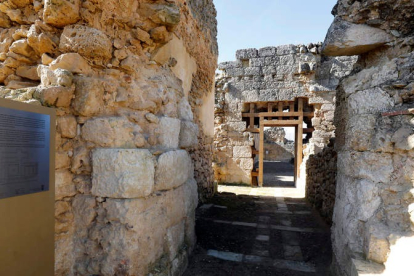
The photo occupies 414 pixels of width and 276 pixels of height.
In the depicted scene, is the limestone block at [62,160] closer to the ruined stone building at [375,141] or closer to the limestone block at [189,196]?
the limestone block at [189,196]

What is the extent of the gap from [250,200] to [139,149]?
13.6 ft

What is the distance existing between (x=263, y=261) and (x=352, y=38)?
2.55 meters

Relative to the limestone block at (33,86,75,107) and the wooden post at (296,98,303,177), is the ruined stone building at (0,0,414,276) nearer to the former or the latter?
the limestone block at (33,86,75,107)

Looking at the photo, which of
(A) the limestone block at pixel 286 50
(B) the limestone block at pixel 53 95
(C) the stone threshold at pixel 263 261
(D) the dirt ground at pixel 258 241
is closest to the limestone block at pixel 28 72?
(B) the limestone block at pixel 53 95

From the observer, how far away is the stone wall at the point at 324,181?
12.4 ft

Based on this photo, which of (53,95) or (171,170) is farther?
(171,170)

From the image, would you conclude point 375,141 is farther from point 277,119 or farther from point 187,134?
point 277,119

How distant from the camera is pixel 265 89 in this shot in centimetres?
803

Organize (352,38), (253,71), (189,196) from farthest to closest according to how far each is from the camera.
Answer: (253,71) → (189,196) → (352,38)

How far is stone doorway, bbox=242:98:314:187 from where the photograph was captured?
7.76 metres

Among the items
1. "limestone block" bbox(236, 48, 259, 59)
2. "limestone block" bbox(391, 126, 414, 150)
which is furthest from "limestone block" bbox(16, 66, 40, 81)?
"limestone block" bbox(236, 48, 259, 59)

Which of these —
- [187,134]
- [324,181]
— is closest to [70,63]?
[187,134]

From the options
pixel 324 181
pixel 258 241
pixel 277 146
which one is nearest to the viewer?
pixel 258 241

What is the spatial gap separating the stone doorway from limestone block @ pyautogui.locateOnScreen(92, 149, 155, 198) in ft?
20.8
